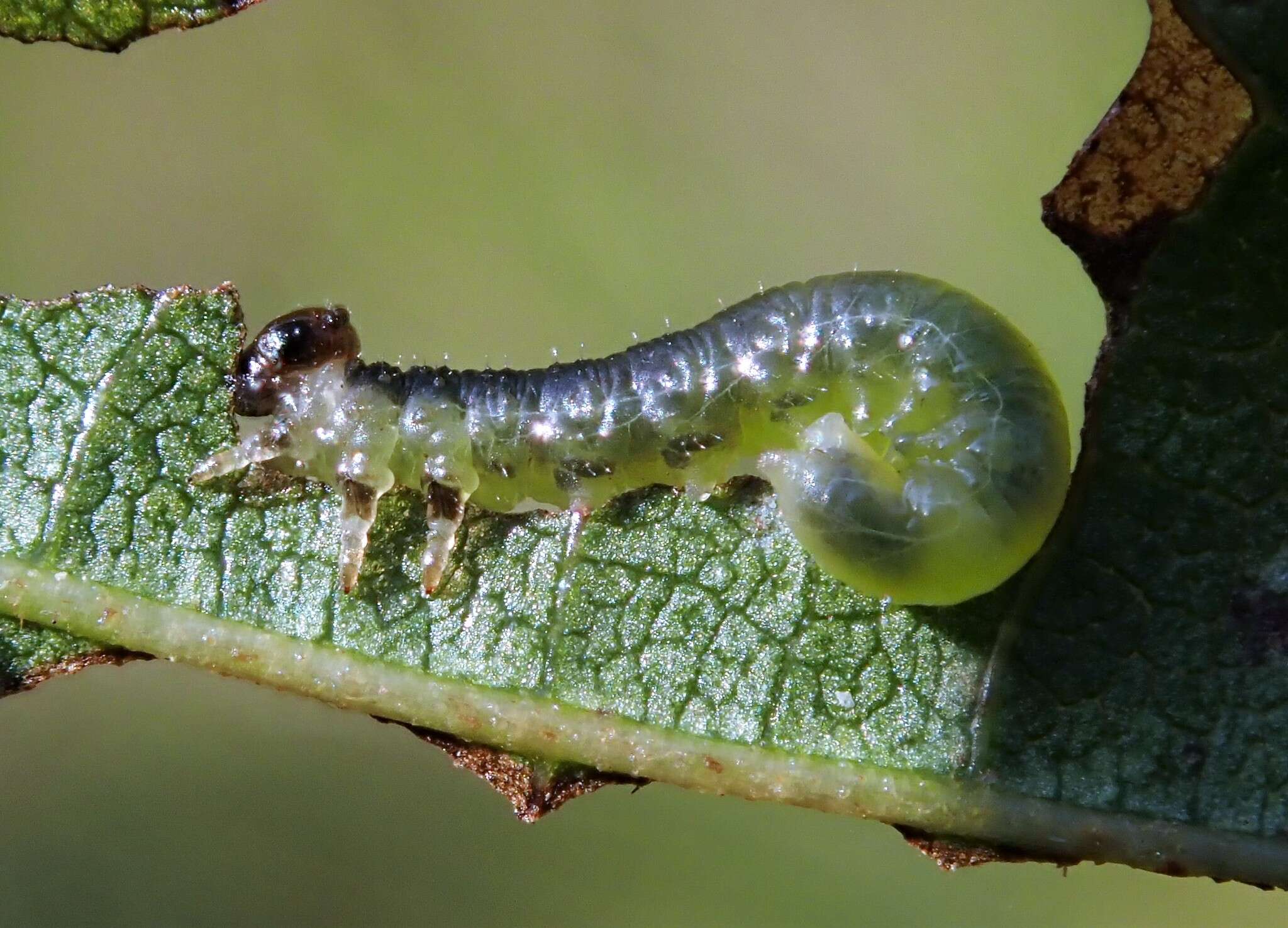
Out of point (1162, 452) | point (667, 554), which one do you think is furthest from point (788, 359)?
point (1162, 452)

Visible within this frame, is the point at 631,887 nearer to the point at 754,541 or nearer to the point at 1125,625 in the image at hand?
the point at 754,541

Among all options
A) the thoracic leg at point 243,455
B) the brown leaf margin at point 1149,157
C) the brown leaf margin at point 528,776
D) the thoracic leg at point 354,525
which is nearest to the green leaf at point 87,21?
the thoracic leg at point 243,455

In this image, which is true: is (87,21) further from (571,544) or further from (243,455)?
(571,544)

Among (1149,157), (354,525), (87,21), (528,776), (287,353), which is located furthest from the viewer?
(287,353)

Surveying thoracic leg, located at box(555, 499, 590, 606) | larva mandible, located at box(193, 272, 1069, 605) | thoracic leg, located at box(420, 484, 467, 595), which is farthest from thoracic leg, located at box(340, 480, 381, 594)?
thoracic leg, located at box(555, 499, 590, 606)

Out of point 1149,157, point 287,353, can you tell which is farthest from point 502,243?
point 1149,157

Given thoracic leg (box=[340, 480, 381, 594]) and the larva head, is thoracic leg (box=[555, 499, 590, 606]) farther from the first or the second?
the larva head
